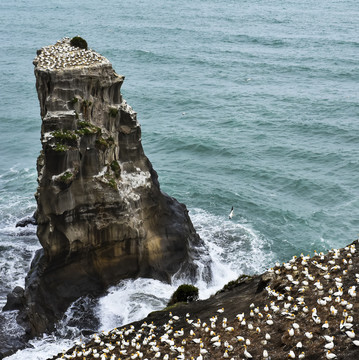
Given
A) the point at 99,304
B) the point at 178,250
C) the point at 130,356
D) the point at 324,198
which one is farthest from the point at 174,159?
the point at 130,356

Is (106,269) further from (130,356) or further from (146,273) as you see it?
(130,356)

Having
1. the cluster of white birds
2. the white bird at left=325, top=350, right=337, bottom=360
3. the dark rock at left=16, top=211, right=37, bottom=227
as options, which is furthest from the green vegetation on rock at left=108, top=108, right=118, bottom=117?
the white bird at left=325, top=350, right=337, bottom=360

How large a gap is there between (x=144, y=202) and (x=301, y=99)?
55.2m

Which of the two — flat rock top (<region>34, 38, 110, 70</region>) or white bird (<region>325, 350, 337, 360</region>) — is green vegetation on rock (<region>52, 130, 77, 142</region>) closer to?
flat rock top (<region>34, 38, 110, 70</region>)

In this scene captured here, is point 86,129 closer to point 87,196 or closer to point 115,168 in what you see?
point 115,168

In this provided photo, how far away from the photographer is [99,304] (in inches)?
1740

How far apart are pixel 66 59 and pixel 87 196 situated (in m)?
10.3

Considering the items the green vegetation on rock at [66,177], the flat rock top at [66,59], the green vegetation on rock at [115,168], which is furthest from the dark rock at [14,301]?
the flat rock top at [66,59]

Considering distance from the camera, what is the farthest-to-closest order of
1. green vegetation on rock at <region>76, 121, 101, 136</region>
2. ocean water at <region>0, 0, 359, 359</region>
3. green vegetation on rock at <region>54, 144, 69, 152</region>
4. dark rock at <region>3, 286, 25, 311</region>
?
ocean water at <region>0, 0, 359, 359</region> → dark rock at <region>3, 286, 25, 311</region> → green vegetation on rock at <region>76, 121, 101, 136</region> → green vegetation on rock at <region>54, 144, 69, 152</region>

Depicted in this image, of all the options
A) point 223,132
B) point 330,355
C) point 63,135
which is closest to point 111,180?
point 63,135

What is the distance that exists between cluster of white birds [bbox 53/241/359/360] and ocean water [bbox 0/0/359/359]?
398 inches

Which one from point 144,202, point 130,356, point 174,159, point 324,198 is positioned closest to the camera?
point 130,356

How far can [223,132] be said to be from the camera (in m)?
83.5

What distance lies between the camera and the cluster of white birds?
86.4ft
